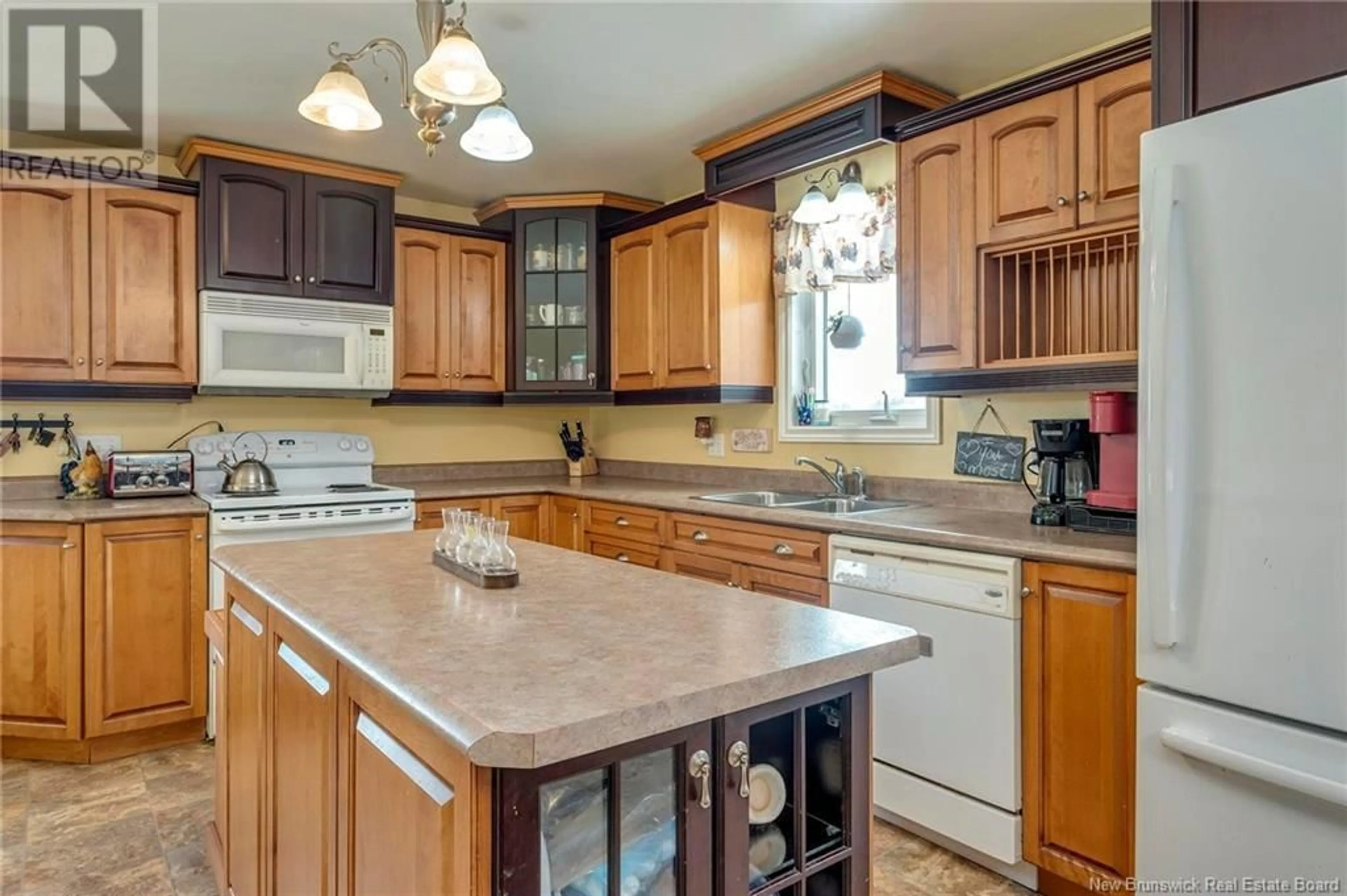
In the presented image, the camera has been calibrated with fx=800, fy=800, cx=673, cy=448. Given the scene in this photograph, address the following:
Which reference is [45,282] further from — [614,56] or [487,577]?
[487,577]

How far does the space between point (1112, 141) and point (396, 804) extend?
229 centimetres

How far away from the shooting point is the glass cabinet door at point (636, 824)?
0.95m

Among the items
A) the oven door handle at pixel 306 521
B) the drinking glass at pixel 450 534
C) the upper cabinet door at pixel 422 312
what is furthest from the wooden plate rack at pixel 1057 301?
the upper cabinet door at pixel 422 312

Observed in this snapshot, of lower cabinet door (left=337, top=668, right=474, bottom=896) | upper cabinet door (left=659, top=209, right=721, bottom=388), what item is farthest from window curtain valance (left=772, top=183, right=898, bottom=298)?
lower cabinet door (left=337, top=668, right=474, bottom=896)

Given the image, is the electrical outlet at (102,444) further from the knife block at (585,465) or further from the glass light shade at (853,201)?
the glass light shade at (853,201)

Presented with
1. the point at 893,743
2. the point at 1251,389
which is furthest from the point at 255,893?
the point at 1251,389

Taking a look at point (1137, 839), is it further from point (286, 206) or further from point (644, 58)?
point (286, 206)

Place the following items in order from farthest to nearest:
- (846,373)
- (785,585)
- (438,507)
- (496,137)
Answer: (438,507) < (846,373) < (785,585) < (496,137)

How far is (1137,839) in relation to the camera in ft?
5.57

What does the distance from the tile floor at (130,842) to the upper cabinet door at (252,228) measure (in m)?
1.90

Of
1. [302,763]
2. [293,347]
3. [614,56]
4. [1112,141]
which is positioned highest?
[614,56]

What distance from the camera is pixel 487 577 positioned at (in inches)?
60.2

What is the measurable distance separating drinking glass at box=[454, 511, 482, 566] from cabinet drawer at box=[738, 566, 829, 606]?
3.76ft

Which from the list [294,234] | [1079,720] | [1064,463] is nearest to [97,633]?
[294,234]
